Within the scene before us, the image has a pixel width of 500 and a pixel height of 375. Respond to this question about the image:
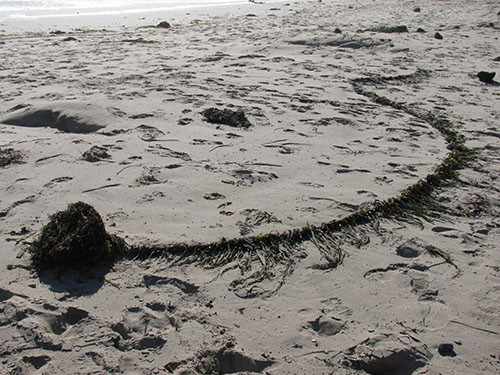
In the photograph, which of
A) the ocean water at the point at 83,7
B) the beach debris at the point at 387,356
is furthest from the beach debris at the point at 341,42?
the ocean water at the point at 83,7

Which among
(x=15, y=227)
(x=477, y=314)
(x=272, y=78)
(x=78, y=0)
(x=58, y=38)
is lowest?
(x=477, y=314)

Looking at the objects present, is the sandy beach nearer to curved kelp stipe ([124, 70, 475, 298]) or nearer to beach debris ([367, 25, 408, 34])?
curved kelp stipe ([124, 70, 475, 298])

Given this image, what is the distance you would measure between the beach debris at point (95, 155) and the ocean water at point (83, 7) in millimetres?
14488

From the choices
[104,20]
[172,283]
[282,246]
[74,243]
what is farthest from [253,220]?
[104,20]

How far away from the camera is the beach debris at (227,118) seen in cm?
443

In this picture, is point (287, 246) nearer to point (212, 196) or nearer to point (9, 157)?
point (212, 196)

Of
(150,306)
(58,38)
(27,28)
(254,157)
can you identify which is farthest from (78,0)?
(150,306)

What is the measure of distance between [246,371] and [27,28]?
13.8 m

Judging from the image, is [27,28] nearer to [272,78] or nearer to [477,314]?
[272,78]

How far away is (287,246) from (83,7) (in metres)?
20.3

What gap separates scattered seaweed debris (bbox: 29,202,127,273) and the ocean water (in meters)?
15.8

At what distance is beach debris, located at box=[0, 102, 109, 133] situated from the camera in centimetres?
441

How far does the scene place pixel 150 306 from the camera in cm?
224

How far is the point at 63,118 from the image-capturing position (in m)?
4.52
